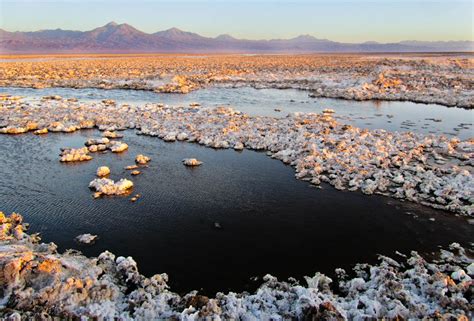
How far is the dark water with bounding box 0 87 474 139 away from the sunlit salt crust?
2.58 metres

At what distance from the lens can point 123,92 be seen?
35.0 m

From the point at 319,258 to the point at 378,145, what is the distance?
9532 mm

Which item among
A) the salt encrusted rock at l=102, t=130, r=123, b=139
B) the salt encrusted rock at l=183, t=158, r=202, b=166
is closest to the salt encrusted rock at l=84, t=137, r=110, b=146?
the salt encrusted rock at l=102, t=130, r=123, b=139

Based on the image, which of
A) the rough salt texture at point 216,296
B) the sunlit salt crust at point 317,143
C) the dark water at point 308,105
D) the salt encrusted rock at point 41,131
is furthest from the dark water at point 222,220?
the dark water at point 308,105

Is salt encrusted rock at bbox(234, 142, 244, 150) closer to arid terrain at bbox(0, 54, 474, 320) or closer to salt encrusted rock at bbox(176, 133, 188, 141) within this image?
arid terrain at bbox(0, 54, 474, 320)

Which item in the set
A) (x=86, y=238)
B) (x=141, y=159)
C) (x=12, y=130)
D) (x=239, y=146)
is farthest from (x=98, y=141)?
(x=86, y=238)

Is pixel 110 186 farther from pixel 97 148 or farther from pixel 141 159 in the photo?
pixel 97 148

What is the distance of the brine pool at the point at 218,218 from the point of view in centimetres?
858

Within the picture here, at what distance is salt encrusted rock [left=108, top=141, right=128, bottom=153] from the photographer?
1638 centimetres

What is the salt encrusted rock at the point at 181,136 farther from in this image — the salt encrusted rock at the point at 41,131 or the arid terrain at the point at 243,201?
the salt encrusted rock at the point at 41,131

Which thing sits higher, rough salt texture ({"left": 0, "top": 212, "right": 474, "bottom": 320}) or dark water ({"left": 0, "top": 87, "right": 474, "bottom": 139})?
dark water ({"left": 0, "top": 87, "right": 474, "bottom": 139})

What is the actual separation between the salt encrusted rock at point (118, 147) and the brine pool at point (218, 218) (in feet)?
1.37

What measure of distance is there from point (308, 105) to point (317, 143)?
1230 cm

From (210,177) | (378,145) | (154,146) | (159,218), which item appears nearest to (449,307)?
(159,218)
